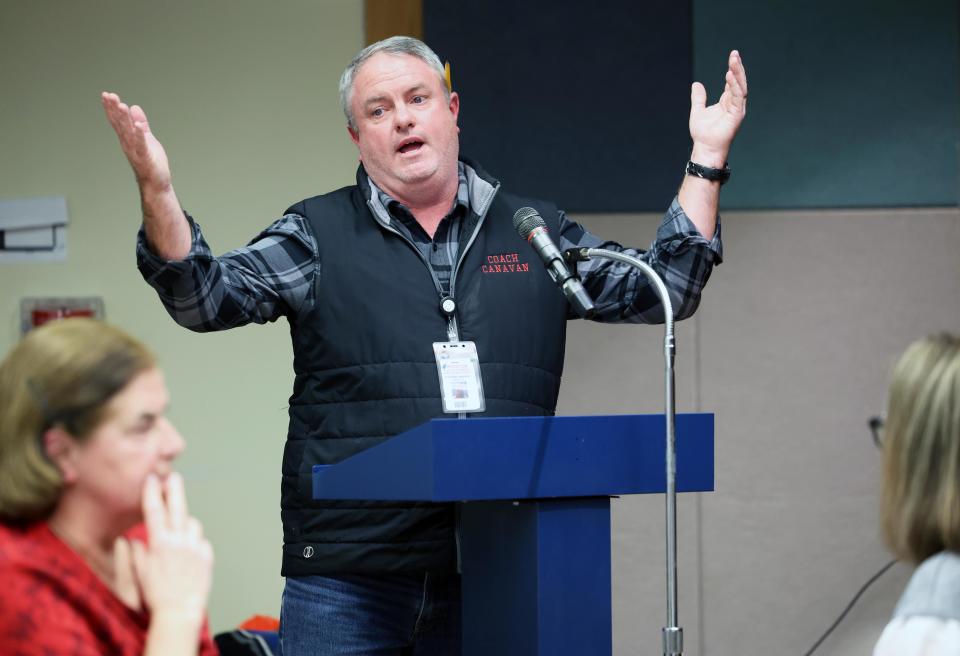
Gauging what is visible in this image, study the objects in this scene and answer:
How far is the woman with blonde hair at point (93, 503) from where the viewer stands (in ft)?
4.66

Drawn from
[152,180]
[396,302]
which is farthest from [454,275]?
[152,180]

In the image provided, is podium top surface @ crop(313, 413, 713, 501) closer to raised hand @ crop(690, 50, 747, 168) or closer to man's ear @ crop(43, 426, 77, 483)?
man's ear @ crop(43, 426, 77, 483)

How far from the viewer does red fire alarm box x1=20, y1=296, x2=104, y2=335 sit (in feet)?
14.2

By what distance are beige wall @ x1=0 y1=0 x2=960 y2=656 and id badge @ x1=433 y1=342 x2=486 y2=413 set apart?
2.16 m

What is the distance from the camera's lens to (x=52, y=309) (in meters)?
4.34

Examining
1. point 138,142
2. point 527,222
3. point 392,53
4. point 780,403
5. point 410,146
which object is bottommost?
point 780,403

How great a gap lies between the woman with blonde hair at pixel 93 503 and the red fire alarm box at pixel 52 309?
2972mm

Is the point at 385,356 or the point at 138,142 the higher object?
the point at 138,142

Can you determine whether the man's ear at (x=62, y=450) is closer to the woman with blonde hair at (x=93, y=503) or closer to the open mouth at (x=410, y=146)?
the woman with blonde hair at (x=93, y=503)

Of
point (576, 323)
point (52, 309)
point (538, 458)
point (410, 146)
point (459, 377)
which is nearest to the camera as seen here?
point (538, 458)

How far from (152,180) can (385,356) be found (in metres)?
0.60

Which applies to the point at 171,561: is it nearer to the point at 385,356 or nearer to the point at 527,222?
the point at 527,222

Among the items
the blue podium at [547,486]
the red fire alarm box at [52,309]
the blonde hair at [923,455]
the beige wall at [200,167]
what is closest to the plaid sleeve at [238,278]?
the blue podium at [547,486]

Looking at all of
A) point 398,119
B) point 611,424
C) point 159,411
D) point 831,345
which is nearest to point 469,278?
point 398,119
